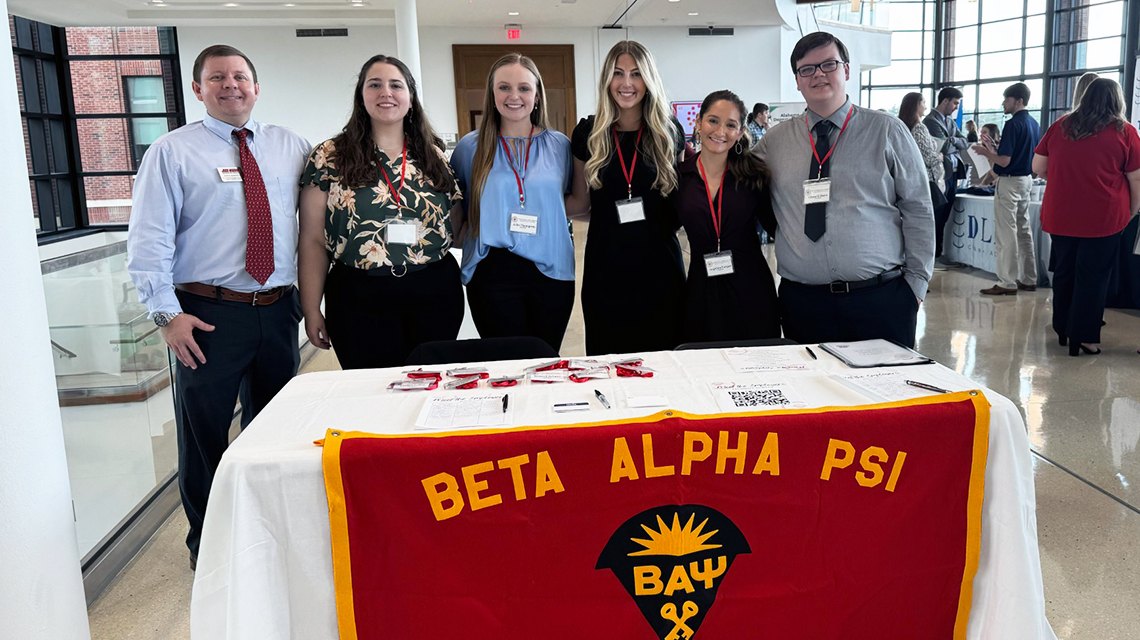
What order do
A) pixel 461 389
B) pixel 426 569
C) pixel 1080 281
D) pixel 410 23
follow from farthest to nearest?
1. pixel 410 23
2. pixel 1080 281
3. pixel 461 389
4. pixel 426 569

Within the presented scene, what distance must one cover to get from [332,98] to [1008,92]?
9.47 meters

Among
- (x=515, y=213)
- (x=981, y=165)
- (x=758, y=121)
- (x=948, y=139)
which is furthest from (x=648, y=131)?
(x=758, y=121)

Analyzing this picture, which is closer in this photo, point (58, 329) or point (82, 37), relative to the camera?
point (58, 329)

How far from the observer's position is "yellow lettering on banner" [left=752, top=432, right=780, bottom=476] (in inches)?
63.9

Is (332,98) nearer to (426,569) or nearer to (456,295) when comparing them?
(456,295)

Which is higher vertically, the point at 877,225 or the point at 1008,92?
the point at 1008,92

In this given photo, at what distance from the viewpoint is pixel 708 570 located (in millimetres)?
1653

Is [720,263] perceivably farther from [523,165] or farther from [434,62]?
[434,62]

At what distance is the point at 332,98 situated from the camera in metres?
12.4

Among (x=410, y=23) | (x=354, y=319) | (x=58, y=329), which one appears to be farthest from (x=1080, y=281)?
(x=410, y=23)

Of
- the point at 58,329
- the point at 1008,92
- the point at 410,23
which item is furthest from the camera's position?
the point at 410,23

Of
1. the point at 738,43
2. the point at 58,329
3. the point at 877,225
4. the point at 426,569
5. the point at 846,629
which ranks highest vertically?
the point at 738,43

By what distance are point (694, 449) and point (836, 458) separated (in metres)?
0.30

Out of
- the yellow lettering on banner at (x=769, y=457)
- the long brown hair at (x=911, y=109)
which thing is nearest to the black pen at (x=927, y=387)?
the yellow lettering on banner at (x=769, y=457)
